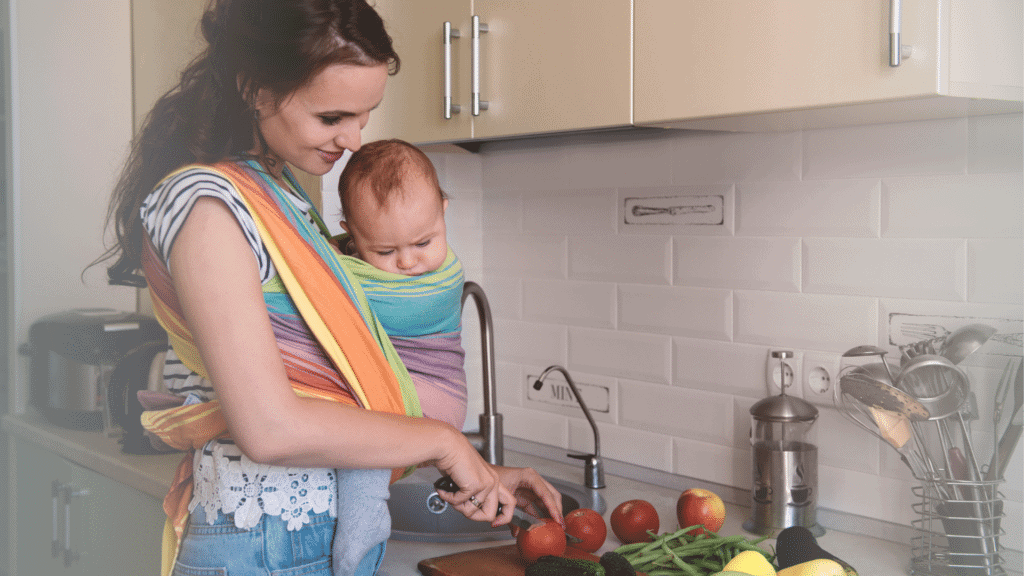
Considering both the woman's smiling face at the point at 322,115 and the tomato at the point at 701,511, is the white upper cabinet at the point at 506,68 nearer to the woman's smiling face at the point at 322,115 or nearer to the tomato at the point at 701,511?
the woman's smiling face at the point at 322,115

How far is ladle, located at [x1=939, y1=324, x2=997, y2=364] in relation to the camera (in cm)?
107

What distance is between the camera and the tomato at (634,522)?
119 cm

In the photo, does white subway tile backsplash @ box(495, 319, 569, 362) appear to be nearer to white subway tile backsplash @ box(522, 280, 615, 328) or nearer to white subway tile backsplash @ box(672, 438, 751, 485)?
white subway tile backsplash @ box(522, 280, 615, 328)

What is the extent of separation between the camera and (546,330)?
179cm

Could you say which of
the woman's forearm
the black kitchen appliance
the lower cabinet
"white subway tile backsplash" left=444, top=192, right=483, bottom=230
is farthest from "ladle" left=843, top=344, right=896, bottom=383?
the black kitchen appliance

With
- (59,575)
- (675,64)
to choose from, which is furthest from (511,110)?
(59,575)

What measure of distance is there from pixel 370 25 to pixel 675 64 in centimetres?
40

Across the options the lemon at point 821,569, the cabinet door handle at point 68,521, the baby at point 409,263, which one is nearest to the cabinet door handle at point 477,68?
the baby at point 409,263

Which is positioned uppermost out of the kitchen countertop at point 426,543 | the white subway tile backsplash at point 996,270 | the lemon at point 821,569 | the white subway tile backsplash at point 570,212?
the white subway tile backsplash at point 570,212

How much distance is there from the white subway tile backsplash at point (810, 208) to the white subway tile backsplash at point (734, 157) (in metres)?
0.02

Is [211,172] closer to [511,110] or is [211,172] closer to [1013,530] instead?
[511,110]

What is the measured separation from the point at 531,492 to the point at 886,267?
0.62 metres

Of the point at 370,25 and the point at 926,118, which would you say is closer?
the point at 370,25

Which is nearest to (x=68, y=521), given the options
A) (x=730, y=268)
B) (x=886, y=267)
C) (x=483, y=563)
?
(x=483, y=563)
